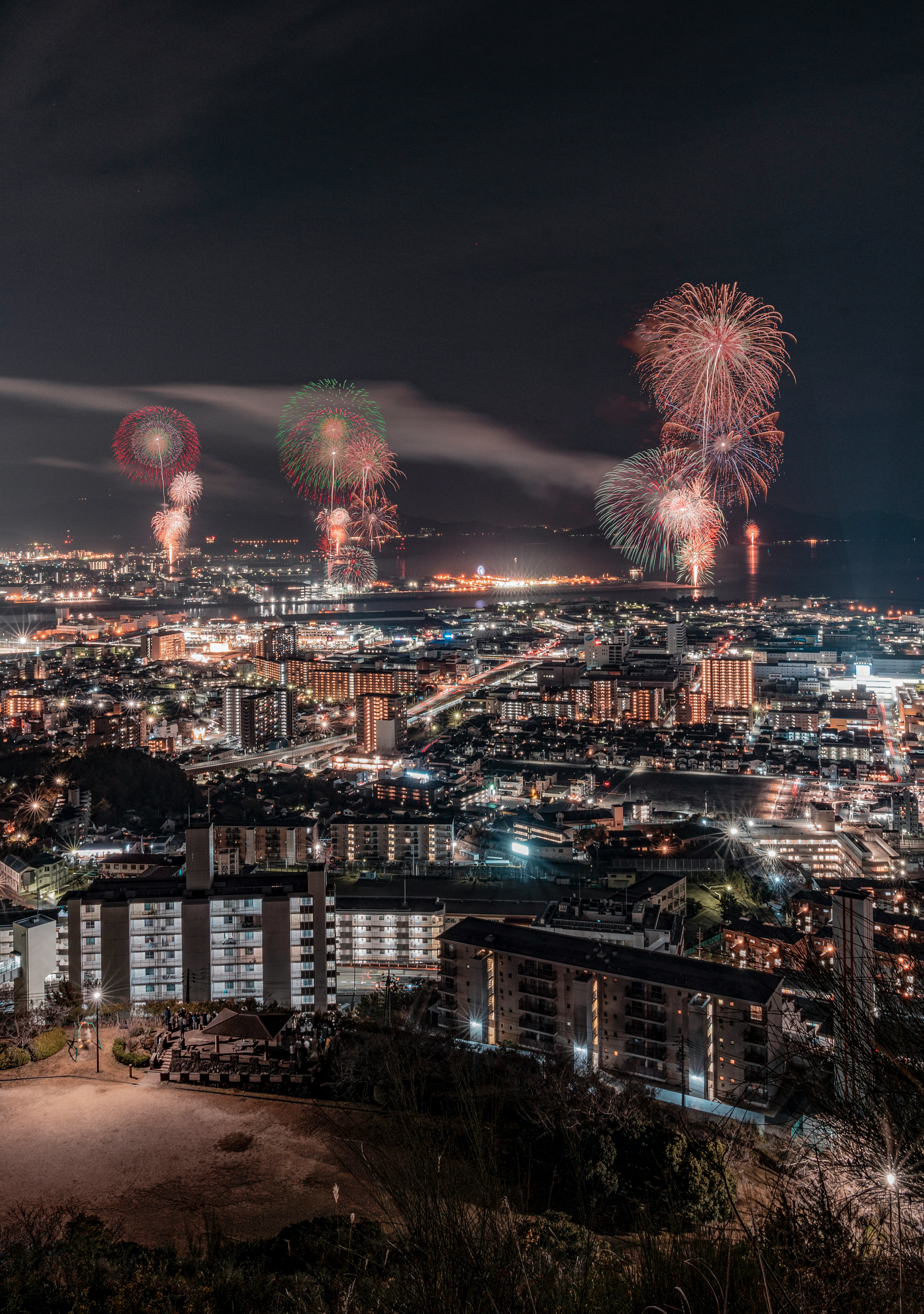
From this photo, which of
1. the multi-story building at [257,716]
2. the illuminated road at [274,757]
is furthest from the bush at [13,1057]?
the multi-story building at [257,716]

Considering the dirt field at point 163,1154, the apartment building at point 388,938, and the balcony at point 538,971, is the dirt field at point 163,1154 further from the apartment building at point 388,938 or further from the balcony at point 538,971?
the apartment building at point 388,938

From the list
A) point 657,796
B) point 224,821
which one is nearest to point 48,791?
point 224,821

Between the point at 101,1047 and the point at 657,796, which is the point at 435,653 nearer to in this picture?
the point at 657,796

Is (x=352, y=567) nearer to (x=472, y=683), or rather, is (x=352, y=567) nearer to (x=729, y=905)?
(x=472, y=683)

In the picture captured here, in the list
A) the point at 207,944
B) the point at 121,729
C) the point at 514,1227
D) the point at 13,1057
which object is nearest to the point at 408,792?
the point at 121,729

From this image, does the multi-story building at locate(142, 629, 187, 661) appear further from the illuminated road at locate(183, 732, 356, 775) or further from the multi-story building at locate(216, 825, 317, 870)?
the multi-story building at locate(216, 825, 317, 870)
